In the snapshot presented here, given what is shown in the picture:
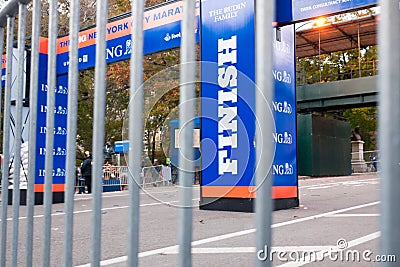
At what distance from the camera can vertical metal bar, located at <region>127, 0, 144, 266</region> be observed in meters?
1.31

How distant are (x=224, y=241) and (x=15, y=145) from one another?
3.04 metres

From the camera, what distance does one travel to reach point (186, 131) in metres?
1.15

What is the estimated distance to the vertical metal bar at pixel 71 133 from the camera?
1614 millimetres

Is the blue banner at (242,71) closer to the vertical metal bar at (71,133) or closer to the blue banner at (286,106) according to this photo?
the blue banner at (286,106)

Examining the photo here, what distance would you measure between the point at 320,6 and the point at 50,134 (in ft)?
17.7

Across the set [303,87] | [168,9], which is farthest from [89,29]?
[303,87]

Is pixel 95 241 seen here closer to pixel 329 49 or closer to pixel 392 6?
pixel 392 6

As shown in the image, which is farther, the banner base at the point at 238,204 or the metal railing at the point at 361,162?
the metal railing at the point at 361,162

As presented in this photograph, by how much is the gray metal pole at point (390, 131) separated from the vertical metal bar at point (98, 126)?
36.6 inches

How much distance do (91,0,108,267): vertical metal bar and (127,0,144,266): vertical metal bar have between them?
0.57ft

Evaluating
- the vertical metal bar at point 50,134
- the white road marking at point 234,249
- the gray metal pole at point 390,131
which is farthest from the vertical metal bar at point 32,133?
the white road marking at point 234,249

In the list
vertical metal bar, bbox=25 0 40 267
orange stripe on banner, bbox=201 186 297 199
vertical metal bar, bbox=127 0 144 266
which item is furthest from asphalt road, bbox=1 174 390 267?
vertical metal bar, bbox=127 0 144 266

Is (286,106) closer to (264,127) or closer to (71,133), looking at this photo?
(71,133)

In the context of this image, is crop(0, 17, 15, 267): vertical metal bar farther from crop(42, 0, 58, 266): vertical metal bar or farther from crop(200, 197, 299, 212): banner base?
crop(200, 197, 299, 212): banner base
